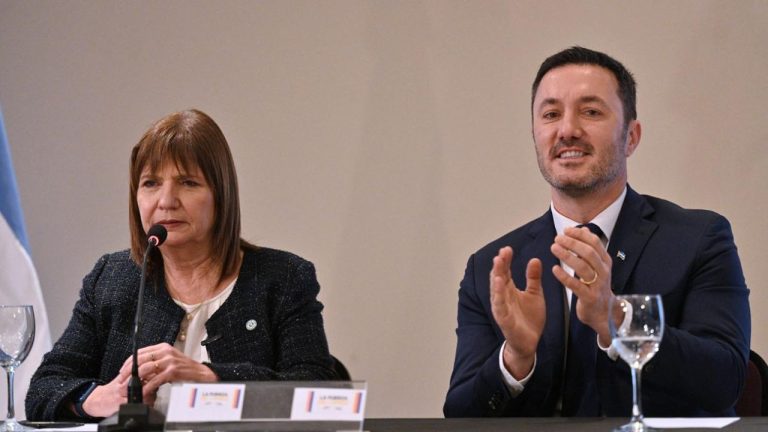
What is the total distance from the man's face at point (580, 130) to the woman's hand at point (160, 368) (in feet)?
3.55

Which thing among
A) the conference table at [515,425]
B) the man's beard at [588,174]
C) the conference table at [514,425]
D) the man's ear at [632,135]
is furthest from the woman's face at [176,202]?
the man's ear at [632,135]

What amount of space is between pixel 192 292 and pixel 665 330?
1281 mm

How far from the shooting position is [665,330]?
2.22m

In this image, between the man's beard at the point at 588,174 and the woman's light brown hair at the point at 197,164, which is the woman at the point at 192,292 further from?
the man's beard at the point at 588,174

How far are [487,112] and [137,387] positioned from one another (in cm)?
227

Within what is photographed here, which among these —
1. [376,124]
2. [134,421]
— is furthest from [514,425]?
[376,124]

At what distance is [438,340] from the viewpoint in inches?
152

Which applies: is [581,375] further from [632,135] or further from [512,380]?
[632,135]

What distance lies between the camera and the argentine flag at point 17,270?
334 centimetres

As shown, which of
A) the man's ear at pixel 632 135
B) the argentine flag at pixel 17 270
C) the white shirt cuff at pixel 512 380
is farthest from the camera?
the argentine flag at pixel 17 270

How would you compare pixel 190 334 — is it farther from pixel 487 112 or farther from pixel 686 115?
pixel 686 115

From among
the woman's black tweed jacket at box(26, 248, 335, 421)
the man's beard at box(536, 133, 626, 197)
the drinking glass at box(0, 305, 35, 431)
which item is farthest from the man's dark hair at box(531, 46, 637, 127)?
the drinking glass at box(0, 305, 35, 431)

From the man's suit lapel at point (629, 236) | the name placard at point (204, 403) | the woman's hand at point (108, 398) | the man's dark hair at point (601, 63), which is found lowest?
the woman's hand at point (108, 398)

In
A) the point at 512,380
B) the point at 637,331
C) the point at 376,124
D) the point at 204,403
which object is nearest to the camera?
the point at 204,403
